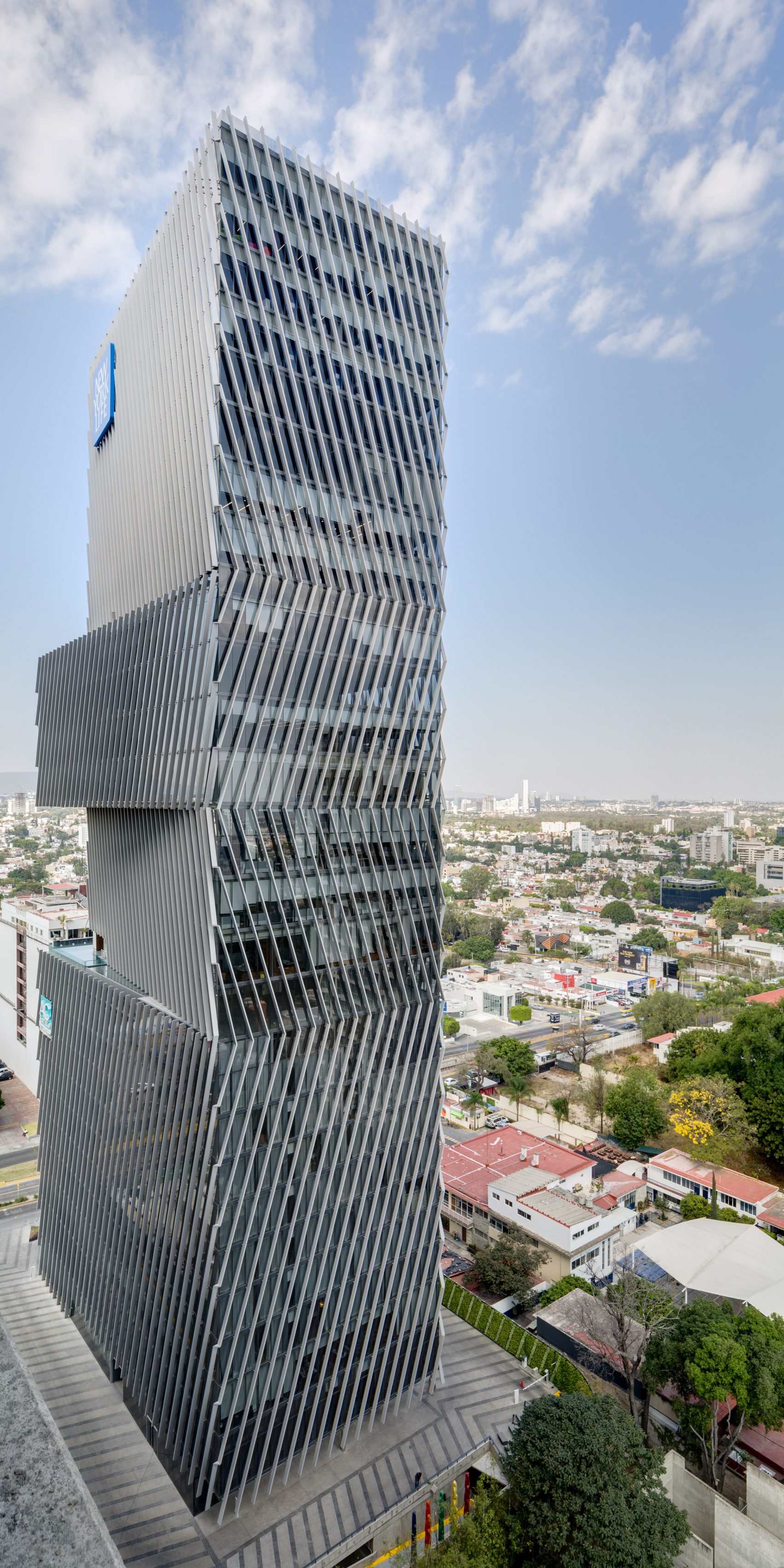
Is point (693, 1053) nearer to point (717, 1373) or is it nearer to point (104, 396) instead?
point (717, 1373)

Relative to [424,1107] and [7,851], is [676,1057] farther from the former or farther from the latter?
[7,851]

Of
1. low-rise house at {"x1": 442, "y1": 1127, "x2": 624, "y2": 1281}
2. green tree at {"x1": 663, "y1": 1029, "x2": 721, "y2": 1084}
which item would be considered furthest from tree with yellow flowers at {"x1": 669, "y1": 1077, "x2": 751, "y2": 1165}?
low-rise house at {"x1": 442, "y1": 1127, "x2": 624, "y2": 1281}

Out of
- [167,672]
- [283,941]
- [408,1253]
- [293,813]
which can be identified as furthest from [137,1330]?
[167,672]

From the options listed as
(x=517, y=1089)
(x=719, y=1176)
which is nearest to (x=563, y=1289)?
(x=719, y=1176)

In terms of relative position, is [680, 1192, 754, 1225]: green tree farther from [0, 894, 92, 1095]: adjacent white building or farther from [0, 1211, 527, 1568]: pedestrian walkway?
[0, 894, 92, 1095]: adjacent white building

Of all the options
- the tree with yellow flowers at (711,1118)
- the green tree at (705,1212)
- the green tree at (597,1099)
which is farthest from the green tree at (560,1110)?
the green tree at (705,1212)

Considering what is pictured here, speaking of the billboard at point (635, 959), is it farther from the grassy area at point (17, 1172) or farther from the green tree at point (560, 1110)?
the grassy area at point (17, 1172)
